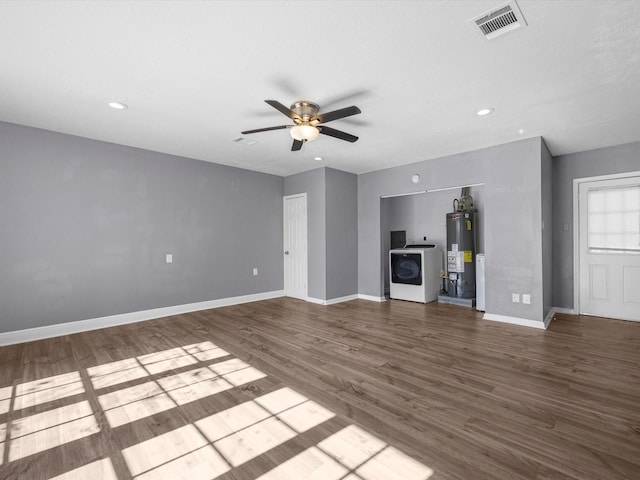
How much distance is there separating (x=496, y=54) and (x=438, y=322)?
3.24 meters

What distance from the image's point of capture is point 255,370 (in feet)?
9.04

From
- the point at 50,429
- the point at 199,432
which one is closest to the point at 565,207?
the point at 199,432

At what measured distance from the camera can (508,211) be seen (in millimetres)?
4215

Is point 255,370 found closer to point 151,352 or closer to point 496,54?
point 151,352

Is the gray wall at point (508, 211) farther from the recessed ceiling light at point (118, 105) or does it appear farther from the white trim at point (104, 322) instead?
the recessed ceiling light at point (118, 105)

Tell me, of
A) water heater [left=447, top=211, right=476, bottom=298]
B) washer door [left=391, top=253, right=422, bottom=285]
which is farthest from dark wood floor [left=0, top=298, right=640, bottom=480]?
washer door [left=391, top=253, right=422, bottom=285]

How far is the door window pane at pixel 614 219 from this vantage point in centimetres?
427

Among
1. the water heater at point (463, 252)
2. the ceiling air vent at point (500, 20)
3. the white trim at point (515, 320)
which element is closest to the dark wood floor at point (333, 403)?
the white trim at point (515, 320)

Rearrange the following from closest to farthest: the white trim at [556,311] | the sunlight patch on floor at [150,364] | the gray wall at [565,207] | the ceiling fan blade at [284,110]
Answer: the ceiling fan blade at [284,110], the sunlight patch on floor at [150,364], the white trim at [556,311], the gray wall at [565,207]

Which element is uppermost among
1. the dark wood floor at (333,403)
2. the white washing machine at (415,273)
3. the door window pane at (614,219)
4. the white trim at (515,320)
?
the door window pane at (614,219)

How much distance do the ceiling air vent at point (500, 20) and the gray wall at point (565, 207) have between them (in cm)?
381

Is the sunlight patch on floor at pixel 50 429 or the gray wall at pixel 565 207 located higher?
the gray wall at pixel 565 207

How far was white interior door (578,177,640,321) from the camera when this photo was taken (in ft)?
14.0

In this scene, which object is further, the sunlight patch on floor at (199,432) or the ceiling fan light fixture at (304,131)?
the ceiling fan light fixture at (304,131)
